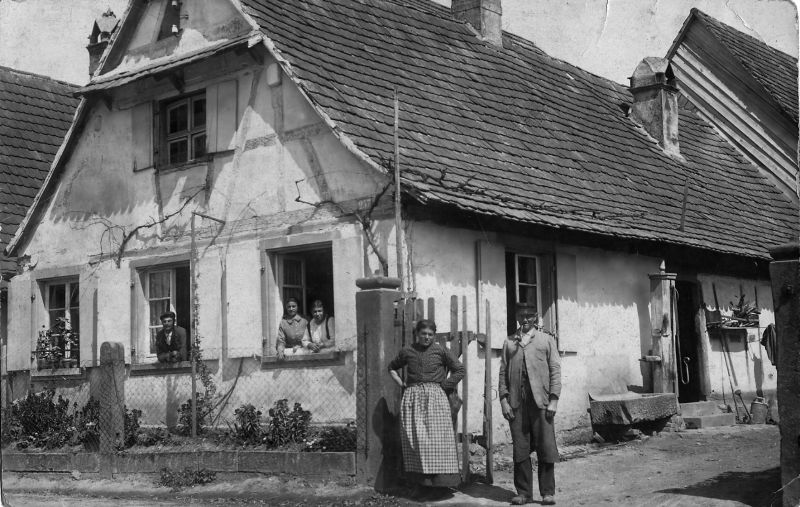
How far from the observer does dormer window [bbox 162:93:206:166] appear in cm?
1465

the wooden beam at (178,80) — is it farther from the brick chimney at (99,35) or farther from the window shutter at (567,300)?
the brick chimney at (99,35)

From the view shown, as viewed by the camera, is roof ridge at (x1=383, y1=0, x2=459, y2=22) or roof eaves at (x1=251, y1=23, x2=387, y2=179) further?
roof ridge at (x1=383, y1=0, x2=459, y2=22)

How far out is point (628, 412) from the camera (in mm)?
13703

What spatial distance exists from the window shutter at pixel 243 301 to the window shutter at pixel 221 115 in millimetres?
1416

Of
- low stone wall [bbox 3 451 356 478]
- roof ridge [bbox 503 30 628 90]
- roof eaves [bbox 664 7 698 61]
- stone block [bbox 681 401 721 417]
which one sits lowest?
low stone wall [bbox 3 451 356 478]

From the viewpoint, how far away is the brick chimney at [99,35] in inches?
805

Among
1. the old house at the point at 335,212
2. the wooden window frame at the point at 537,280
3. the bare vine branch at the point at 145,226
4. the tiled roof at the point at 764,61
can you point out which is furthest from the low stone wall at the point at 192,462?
the tiled roof at the point at 764,61

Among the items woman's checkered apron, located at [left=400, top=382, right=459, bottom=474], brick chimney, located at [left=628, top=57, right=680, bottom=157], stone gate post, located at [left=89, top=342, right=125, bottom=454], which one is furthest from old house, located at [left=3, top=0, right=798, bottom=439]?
woman's checkered apron, located at [left=400, top=382, right=459, bottom=474]

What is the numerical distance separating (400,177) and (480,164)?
7.75 ft

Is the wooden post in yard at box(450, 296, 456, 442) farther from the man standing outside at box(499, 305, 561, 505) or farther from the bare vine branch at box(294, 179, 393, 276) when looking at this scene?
the bare vine branch at box(294, 179, 393, 276)

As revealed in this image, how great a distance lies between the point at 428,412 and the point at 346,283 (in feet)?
8.82

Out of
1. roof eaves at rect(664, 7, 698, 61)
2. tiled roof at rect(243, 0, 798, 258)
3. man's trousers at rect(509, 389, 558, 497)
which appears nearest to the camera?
man's trousers at rect(509, 389, 558, 497)

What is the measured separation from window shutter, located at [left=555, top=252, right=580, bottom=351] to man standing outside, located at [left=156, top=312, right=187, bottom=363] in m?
5.01

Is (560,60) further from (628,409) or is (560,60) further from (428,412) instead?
(428,412)
